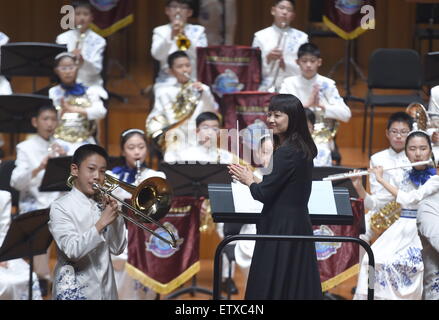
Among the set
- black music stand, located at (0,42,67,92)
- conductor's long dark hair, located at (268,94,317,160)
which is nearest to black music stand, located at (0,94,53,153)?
black music stand, located at (0,42,67,92)

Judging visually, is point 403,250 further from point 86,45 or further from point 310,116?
point 86,45

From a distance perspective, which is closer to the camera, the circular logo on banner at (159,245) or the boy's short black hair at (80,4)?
the circular logo on banner at (159,245)

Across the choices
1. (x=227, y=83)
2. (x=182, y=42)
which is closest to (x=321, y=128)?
(x=227, y=83)

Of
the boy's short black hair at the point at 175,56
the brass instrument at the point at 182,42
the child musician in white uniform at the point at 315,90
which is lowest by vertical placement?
the child musician in white uniform at the point at 315,90

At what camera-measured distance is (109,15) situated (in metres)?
8.18

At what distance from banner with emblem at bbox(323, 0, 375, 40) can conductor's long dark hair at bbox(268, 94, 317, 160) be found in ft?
12.1

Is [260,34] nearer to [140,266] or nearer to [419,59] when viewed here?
[419,59]

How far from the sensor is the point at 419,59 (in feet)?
25.1

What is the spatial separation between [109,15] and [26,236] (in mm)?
3512

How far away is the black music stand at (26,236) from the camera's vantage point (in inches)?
197

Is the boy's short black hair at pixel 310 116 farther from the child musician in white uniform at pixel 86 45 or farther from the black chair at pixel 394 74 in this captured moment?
the child musician in white uniform at pixel 86 45

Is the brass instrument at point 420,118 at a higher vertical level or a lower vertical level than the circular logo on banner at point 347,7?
lower

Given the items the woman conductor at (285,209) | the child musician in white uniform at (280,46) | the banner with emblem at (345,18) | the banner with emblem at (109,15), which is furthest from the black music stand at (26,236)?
the banner with emblem at (345,18)

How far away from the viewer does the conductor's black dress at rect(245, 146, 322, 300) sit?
400 centimetres
